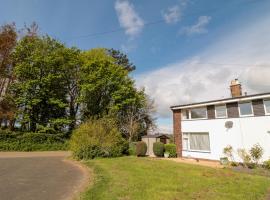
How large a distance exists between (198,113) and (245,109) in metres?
4.68

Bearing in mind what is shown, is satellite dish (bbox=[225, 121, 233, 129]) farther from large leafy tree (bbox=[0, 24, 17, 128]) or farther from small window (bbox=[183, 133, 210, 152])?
large leafy tree (bbox=[0, 24, 17, 128])

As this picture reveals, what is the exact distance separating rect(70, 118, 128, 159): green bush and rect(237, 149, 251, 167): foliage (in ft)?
34.4

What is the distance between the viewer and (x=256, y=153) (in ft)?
50.5

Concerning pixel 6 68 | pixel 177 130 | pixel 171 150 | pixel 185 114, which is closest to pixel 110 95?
pixel 6 68

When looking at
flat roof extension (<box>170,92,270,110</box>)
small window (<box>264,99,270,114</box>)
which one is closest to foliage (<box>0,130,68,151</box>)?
flat roof extension (<box>170,92,270,110</box>)

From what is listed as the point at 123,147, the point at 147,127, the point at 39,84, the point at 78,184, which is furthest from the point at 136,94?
the point at 78,184

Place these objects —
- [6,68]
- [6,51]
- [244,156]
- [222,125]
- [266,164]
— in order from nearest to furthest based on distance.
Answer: [266,164] → [244,156] → [222,125] → [6,51] → [6,68]

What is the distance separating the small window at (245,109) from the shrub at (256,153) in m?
2.78

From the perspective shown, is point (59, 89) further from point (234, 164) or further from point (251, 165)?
point (251, 165)

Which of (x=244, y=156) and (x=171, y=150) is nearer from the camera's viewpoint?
(x=244, y=156)

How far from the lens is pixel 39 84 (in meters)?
31.4

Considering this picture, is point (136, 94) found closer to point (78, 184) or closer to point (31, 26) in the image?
point (31, 26)

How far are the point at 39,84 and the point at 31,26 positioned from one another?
10846 millimetres

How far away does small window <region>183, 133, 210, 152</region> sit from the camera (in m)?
20.2
